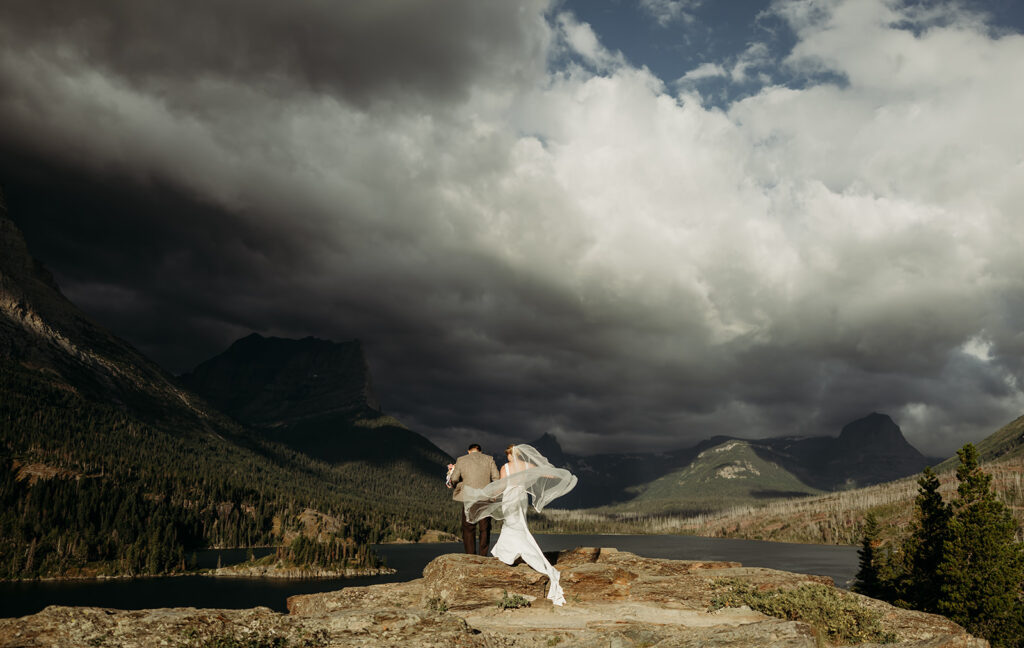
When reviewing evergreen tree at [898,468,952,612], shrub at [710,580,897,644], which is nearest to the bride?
shrub at [710,580,897,644]

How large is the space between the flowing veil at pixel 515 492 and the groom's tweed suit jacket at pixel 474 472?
36 centimetres

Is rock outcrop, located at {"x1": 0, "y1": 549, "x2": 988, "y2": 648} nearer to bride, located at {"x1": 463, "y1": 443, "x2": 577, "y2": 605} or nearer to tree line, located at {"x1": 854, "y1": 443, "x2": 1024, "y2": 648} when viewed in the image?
bride, located at {"x1": 463, "y1": 443, "x2": 577, "y2": 605}

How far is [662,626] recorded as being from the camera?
17.2 meters

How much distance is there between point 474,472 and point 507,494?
165cm

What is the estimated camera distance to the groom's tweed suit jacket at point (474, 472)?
22859 millimetres

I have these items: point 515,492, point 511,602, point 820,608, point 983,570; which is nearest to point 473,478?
point 515,492

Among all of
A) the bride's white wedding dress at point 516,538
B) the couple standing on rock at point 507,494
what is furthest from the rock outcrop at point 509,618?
the couple standing on rock at point 507,494

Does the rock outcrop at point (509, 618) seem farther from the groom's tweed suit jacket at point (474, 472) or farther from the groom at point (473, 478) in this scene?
the groom's tweed suit jacket at point (474, 472)

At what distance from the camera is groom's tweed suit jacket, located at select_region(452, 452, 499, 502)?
22.9m

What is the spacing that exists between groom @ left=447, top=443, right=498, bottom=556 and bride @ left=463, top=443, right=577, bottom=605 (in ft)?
1.28

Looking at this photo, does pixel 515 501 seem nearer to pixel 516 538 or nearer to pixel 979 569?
pixel 516 538

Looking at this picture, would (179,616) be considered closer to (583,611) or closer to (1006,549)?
(583,611)

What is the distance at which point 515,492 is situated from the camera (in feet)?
73.8

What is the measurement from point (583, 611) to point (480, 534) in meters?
5.69
